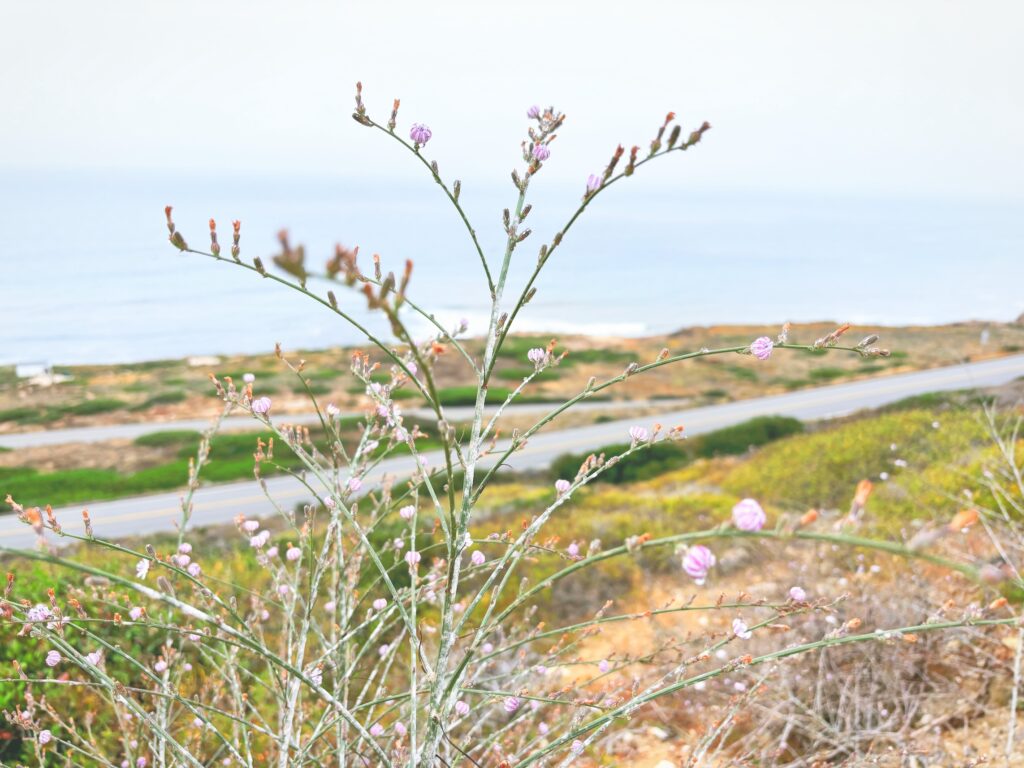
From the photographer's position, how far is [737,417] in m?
22.4

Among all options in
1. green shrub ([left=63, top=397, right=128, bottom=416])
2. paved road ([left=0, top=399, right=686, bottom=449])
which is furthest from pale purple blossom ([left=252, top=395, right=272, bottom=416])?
green shrub ([left=63, top=397, right=128, bottom=416])

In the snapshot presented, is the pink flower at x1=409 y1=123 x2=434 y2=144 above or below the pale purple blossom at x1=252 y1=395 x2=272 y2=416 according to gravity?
above

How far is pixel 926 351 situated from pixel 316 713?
106 feet

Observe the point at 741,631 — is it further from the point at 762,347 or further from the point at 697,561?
the point at 697,561

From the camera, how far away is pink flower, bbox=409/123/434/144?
1.91 meters

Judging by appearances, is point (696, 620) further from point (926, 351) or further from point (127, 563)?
point (926, 351)

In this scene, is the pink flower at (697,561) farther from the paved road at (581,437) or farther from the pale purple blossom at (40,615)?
the paved road at (581,437)

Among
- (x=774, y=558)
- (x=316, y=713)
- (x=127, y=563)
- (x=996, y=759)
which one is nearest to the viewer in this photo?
(x=996, y=759)

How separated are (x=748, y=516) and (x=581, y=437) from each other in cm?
2032

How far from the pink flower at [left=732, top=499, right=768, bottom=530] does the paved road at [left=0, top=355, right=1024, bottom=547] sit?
849cm

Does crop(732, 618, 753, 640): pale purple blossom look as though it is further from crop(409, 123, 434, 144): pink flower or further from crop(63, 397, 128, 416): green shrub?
crop(63, 397, 128, 416): green shrub

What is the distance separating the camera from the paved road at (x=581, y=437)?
14719 mm

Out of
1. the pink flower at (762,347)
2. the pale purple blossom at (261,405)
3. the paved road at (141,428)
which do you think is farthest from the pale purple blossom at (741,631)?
the paved road at (141,428)

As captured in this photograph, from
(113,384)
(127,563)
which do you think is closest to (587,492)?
(127,563)
